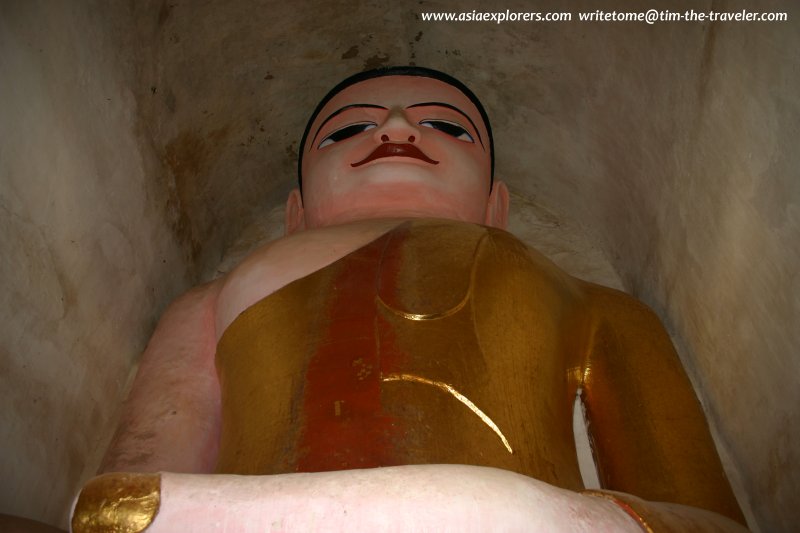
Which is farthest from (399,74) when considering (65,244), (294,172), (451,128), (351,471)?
(351,471)

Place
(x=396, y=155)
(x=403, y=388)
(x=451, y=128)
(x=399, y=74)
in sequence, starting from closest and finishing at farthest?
(x=403, y=388)
(x=396, y=155)
(x=451, y=128)
(x=399, y=74)

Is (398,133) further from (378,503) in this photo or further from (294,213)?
(378,503)

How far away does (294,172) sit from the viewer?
3842 millimetres

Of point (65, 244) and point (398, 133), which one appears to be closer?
point (65, 244)

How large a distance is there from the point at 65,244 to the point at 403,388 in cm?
98

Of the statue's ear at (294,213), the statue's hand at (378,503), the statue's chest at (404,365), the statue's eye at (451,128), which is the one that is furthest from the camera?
the statue's ear at (294,213)

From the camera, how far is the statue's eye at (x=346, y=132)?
3.15 metres

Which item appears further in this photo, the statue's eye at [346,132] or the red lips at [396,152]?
the statue's eye at [346,132]

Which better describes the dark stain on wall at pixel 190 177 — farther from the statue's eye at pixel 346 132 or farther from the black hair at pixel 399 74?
the statue's eye at pixel 346 132

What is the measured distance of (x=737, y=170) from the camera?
254cm

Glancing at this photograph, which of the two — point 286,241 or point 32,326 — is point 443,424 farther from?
point 32,326

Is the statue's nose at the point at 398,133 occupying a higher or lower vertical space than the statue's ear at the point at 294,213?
higher

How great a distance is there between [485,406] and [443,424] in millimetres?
129

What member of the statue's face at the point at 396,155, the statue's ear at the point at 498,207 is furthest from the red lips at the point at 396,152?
the statue's ear at the point at 498,207
